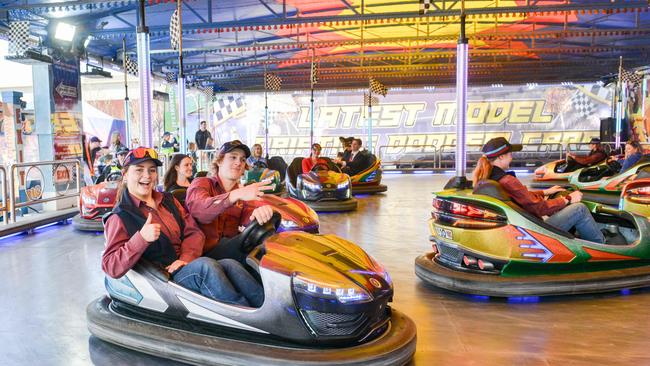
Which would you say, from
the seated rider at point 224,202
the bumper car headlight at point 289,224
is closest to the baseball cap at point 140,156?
the seated rider at point 224,202

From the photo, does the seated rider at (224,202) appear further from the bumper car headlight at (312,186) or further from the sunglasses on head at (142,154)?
the bumper car headlight at (312,186)

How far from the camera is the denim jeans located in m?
2.08

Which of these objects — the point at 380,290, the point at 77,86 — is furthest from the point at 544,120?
the point at 380,290

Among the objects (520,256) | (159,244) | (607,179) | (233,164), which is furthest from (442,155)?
(159,244)

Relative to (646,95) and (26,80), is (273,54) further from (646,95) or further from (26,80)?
(646,95)

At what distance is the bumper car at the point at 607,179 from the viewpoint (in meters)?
6.01

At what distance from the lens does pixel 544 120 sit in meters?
15.7

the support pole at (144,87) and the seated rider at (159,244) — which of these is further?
the support pole at (144,87)

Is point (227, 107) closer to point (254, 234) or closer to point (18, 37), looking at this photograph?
point (18, 37)

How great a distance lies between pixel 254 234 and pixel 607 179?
5535 mm

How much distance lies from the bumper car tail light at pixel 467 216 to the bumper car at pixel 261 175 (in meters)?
3.93

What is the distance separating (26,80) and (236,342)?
1556 centimetres

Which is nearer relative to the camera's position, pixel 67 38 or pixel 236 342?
pixel 236 342

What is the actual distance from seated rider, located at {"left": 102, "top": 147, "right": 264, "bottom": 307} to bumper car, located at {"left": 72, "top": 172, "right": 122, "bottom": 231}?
11.0ft
